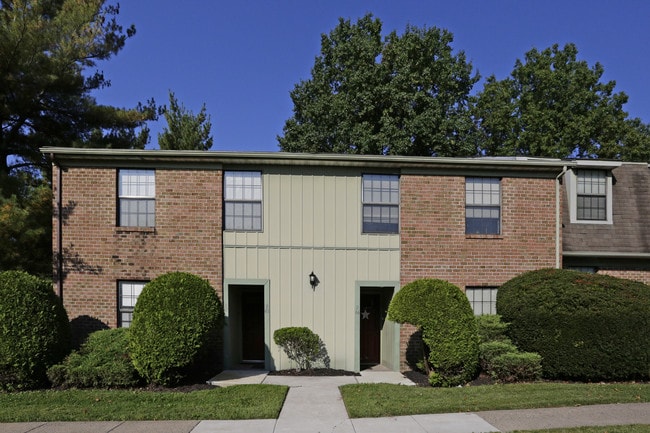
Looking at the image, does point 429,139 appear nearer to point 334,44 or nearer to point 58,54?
point 334,44

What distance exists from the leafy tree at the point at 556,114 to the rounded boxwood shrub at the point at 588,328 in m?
19.2

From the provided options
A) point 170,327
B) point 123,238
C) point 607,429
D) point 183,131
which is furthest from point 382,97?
point 607,429

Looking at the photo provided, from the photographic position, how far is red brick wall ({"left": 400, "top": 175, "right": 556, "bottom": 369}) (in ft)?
38.9

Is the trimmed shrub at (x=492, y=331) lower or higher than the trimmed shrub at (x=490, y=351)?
higher

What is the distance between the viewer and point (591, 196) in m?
13.2

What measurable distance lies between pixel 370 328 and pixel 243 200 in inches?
198

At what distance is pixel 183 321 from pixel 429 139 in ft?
64.5

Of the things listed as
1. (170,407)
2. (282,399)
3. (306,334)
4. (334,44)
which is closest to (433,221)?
(306,334)

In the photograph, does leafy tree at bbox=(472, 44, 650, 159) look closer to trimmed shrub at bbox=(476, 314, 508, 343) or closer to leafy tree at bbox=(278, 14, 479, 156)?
leafy tree at bbox=(278, 14, 479, 156)

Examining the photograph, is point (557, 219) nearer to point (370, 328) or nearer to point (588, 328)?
point (588, 328)

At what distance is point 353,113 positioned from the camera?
26219 mm

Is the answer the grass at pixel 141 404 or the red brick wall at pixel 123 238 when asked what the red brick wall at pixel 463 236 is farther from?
the red brick wall at pixel 123 238

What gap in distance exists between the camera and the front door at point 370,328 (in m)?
13.0

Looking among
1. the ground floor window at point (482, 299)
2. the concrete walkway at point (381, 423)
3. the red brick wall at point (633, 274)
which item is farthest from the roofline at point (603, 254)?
the concrete walkway at point (381, 423)
